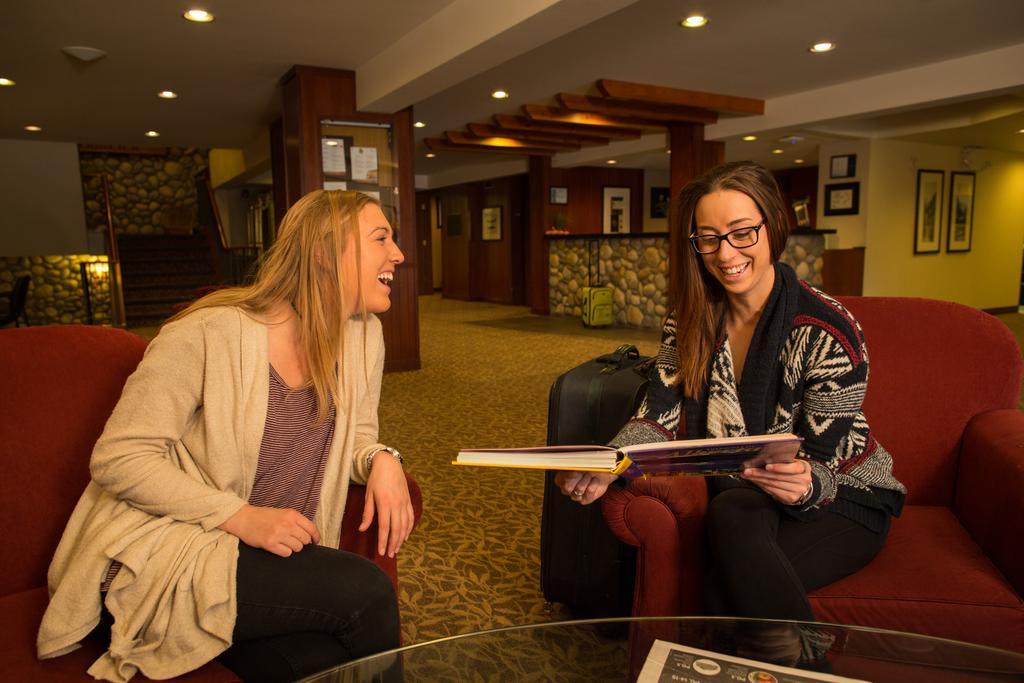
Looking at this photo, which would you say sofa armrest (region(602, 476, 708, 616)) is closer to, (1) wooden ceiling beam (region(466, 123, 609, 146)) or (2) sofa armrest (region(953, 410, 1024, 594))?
(2) sofa armrest (region(953, 410, 1024, 594))

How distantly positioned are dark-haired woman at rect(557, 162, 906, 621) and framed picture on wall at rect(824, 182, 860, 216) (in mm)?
8064

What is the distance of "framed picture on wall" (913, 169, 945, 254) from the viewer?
882 centimetres

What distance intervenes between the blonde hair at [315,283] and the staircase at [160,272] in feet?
31.6

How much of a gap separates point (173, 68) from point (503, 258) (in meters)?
7.52

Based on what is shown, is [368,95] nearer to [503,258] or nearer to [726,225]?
[726,225]

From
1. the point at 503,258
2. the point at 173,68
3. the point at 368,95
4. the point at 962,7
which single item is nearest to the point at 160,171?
the point at 503,258

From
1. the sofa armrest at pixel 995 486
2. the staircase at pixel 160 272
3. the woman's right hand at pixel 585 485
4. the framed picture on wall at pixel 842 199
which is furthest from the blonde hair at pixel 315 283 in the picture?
the staircase at pixel 160 272

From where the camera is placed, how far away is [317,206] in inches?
52.9

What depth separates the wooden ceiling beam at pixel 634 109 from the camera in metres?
6.66

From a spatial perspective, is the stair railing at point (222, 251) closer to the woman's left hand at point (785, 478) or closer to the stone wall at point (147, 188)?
the stone wall at point (147, 188)

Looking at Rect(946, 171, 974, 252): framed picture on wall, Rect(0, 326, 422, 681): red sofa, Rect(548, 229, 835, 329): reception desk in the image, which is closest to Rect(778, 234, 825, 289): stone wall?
Rect(548, 229, 835, 329): reception desk

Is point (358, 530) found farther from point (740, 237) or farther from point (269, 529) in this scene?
point (740, 237)

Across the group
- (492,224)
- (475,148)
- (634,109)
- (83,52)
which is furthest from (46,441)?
(492,224)

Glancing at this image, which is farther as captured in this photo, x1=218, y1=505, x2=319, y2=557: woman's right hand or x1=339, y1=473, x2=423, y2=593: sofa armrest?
x1=339, y1=473, x2=423, y2=593: sofa armrest
